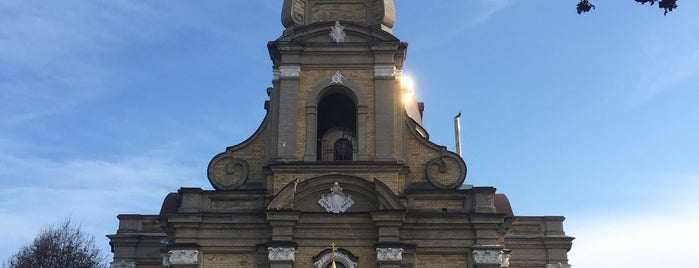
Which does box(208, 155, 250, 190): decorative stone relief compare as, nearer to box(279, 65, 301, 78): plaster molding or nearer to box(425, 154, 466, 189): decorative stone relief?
box(279, 65, 301, 78): plaster molding

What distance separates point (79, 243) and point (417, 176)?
69.6 ft

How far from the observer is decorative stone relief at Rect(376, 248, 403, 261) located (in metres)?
22.8

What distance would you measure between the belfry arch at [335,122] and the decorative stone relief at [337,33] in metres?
1.36

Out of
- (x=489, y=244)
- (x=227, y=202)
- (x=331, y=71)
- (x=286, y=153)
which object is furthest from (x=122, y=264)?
(x=489, y=244)

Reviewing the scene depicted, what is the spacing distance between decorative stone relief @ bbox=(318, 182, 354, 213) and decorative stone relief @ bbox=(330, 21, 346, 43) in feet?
15.8

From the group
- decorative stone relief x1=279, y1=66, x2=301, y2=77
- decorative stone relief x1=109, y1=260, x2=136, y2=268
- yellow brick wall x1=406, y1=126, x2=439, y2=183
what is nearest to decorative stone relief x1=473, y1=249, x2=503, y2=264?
yellow brick wall x1=406, y1=126, x2=439, y2=183

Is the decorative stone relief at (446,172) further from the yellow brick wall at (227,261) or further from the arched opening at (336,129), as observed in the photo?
the yellow brick wall at (227,261)

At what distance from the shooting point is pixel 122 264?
27281 mm

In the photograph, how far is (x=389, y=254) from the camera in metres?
22.9

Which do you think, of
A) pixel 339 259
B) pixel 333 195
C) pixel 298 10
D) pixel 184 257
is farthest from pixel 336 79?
pixel 184 257

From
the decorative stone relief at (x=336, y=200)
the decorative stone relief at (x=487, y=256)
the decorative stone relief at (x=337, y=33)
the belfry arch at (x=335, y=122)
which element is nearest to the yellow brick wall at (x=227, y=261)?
the decorative stone relief at (x=336, y=200)

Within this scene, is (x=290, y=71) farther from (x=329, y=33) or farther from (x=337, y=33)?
(x=337, y=33)

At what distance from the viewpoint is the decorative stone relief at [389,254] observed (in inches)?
899

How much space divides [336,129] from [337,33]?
12.1ft
